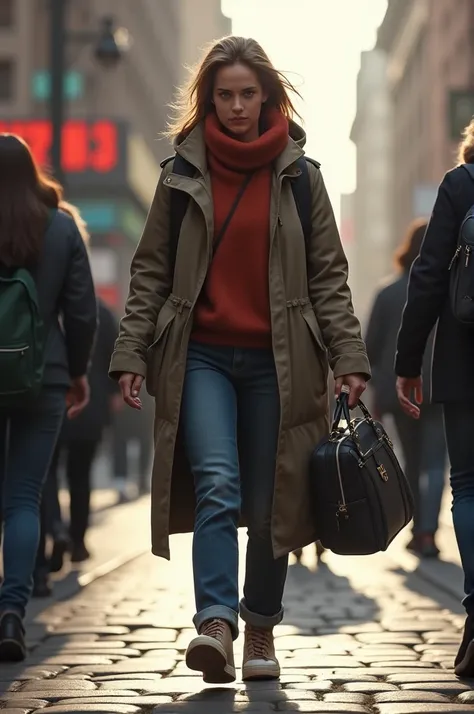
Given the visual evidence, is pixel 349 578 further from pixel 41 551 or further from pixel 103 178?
pixel 103 178

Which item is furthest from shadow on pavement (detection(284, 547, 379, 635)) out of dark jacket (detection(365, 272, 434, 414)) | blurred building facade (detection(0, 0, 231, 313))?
blurred building facade (detection(0, 0, 231, 313))

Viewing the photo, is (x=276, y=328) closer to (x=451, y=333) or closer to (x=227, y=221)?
(x=227, y=221)

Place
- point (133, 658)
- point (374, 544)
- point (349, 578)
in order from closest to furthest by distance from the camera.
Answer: point (374, 544), point (133, 658), point (349, 578)

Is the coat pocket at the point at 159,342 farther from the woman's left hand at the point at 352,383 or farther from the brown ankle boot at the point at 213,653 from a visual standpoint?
the brown ankle boot at the point at 213,653

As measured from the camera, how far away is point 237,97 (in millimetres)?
4973

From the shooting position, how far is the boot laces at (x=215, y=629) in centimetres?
452

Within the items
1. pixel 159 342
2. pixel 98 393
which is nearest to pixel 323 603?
pixel 98 393

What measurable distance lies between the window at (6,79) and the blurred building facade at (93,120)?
30 millimetres

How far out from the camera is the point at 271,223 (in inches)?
193

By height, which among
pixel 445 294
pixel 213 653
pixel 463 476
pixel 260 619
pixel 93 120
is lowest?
pixel 93 120

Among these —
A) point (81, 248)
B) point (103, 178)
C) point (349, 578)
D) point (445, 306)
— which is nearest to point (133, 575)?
point (349, 578)

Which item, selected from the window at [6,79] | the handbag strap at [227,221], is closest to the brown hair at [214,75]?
the handbag strap at [227,221]

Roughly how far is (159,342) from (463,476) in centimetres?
106

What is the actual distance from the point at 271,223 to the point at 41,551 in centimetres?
349
